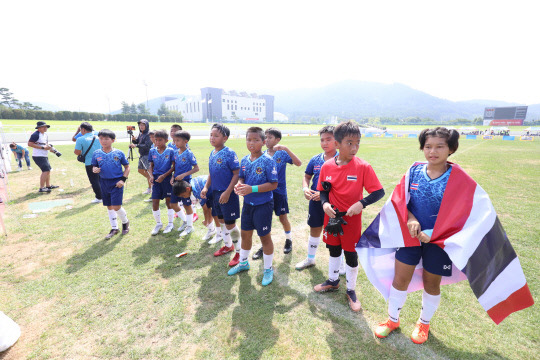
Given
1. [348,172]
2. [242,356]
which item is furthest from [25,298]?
[348,172]

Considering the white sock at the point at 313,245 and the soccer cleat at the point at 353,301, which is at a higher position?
the white sock at the point at 313,245

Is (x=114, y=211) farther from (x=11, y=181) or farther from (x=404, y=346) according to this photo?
(x=11, y=181)

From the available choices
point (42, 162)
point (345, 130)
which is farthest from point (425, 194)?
point (42, 162)

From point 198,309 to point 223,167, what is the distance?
2196 mm

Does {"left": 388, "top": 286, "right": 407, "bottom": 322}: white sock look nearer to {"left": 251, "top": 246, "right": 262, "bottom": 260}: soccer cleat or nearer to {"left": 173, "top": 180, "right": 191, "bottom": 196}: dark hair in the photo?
{"left": 251, "top": 246, "right": 262, "bottom": 260}: soccer cleat

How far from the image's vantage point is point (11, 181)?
407 inches

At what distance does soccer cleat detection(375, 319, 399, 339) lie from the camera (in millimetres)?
2850

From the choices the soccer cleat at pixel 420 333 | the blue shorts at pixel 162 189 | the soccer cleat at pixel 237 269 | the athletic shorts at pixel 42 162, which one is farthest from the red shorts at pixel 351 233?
the athletic shorts at pixel 42 162

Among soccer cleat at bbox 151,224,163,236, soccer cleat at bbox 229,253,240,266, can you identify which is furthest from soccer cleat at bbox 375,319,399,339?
soccer cleat at bbox 151,224,163,236

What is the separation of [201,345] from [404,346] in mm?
2335

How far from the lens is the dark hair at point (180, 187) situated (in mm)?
5102

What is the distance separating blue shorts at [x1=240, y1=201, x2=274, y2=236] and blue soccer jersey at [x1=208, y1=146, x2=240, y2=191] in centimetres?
72

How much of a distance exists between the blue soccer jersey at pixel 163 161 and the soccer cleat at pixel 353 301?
444 centimetres

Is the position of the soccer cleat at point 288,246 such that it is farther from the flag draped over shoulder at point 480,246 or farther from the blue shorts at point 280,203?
the flag draped over shoulder at point 480,246
